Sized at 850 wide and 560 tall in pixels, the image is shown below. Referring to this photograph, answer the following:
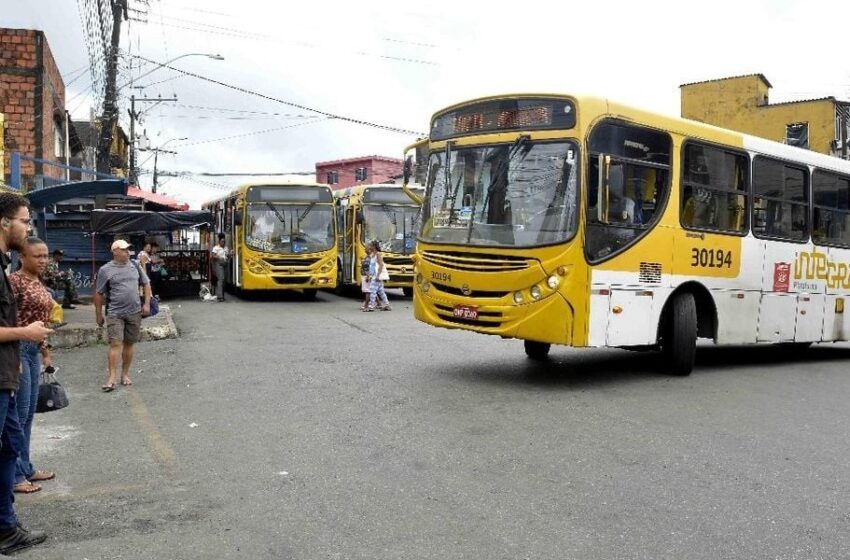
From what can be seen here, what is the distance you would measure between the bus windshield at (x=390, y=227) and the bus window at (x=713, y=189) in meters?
12.0

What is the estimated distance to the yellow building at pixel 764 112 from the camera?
4062cm

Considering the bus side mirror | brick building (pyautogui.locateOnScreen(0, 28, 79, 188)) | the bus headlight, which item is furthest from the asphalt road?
brick building (pyautogui.locateOnScreen(0, 28, 79, 188))

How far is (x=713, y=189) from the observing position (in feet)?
32.8

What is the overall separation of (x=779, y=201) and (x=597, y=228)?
401 cm

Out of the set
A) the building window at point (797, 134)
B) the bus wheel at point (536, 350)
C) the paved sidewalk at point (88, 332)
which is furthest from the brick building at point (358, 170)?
the bus wheel at point (536, 350)

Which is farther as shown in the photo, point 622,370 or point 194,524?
point 622,370

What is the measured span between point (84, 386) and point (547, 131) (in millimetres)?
5956

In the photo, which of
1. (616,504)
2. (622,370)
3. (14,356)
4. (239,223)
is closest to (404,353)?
(622,370)

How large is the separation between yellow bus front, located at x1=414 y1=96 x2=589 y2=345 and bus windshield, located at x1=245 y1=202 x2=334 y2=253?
11419mm

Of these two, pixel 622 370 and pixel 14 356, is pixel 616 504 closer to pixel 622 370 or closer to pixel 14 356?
pixel 14 356

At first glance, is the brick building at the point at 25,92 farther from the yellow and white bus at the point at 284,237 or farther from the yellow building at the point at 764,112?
the yellow building at the point at 764,112

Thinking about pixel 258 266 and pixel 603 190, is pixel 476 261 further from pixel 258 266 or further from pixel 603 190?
pixel 258 266

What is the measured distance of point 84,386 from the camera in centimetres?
911

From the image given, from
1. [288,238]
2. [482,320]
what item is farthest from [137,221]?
[482,320]
